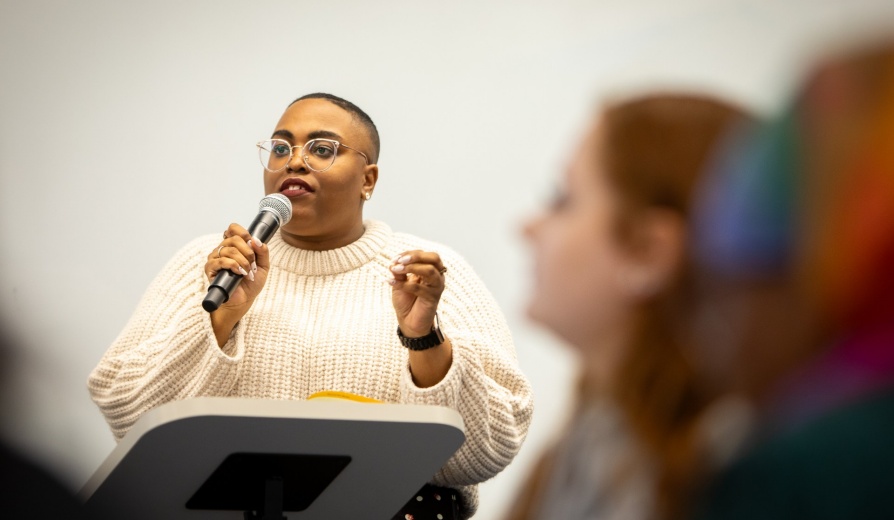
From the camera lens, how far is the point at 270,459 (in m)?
1.58

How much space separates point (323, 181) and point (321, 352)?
1.32 feet

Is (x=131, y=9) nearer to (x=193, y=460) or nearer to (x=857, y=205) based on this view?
(x=193, y=460)

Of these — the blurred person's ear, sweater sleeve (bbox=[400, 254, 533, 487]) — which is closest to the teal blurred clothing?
the blurred person's ear

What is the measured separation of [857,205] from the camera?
0.72 m

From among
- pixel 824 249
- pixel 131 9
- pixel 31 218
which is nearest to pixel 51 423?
pixel 824 249

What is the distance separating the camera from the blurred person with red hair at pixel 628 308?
0.82 meters

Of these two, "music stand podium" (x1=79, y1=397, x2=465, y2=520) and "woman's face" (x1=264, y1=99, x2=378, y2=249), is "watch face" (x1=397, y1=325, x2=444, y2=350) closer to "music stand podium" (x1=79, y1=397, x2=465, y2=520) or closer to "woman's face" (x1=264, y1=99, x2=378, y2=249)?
"music stand podium" (x1=79, y1=397, x2=465, y2=520)

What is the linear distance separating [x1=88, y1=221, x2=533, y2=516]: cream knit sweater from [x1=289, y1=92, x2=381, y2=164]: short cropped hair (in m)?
0.29

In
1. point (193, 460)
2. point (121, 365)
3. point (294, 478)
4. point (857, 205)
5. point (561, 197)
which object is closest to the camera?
point (857, 205)

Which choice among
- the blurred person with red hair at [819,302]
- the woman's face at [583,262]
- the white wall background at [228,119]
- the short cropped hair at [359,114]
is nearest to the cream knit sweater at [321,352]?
the short cropped hair at [359,114]

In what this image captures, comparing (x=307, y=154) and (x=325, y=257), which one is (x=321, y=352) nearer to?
(x=325, y=257)

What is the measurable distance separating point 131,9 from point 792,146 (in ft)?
8.88

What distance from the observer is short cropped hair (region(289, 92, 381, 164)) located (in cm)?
256

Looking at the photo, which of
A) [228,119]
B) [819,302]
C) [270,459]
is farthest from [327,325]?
[819,302]
